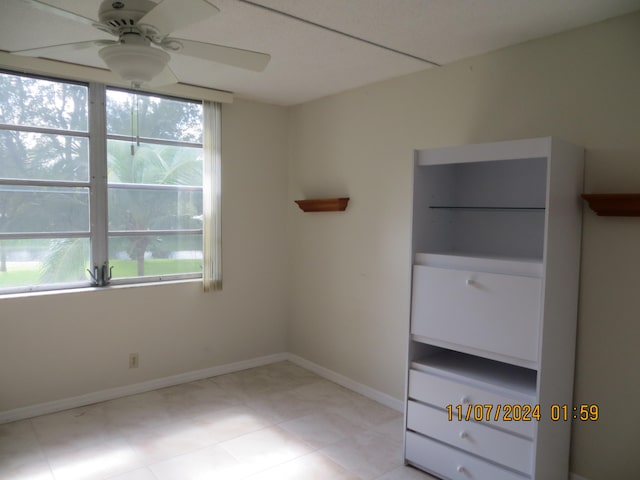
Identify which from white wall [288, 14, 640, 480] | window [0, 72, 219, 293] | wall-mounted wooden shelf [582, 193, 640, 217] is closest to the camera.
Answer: wall-mounted wooden shelf [582, 193, 640, 217]

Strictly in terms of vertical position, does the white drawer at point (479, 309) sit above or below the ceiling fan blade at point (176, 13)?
below

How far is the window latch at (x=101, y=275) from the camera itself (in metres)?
3.36

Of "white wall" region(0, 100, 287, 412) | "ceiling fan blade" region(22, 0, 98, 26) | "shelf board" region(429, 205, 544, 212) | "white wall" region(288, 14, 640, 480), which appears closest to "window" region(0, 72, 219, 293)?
"white wall" region(0, 100, 287, 412)

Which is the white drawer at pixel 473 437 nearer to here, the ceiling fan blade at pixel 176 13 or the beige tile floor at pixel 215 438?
the beige tile floor at pixel 215 438

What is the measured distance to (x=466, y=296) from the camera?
92.0 inches

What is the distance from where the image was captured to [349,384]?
3717mm

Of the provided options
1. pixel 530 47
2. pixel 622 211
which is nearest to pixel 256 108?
pixel 530 47

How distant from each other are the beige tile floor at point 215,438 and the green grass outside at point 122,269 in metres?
0.93

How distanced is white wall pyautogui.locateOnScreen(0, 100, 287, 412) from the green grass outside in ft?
0.43

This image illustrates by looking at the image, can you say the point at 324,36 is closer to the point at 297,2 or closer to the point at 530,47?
the point at 297,2

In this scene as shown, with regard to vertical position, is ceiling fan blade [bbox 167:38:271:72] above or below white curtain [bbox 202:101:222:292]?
above

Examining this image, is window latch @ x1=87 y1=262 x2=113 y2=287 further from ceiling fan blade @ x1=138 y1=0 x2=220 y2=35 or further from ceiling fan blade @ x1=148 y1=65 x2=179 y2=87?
ceiling fan blade @ x1=138 y1=0 x2=220 y2=35

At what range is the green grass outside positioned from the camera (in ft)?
10.0
